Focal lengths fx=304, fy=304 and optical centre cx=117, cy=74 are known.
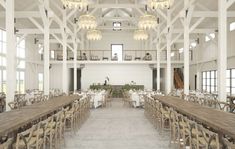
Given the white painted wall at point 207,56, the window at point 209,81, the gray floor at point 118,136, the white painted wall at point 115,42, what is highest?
the white painted wall at point 115,42

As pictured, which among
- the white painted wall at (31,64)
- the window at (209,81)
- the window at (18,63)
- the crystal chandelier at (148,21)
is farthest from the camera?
the white painted wall at (31,64)

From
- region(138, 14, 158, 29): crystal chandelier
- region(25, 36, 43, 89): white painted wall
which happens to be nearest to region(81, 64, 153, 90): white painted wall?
region(25, 36, 43, 89): white painted wall

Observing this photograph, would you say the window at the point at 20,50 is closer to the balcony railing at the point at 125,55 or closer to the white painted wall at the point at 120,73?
the balcony railing at the point at 125,55

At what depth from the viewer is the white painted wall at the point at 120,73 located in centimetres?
3044

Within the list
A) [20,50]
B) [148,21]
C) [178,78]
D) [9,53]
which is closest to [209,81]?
[178,78]

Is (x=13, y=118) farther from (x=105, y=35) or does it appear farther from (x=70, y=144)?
(x=105, y=35)

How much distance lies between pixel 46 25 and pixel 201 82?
629 inches

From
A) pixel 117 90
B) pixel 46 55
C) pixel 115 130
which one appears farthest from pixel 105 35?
pixel 115 130

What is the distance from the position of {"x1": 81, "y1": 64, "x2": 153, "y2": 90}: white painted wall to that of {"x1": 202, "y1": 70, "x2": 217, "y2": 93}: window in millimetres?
6298

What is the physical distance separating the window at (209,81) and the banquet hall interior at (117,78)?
0.09m

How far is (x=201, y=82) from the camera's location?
1027 inches

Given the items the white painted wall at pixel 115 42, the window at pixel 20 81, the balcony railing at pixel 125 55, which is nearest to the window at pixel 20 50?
the window at pixel 20 81

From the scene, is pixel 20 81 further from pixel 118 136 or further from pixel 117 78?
pixel 118 136

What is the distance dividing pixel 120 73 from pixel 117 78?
588mm
